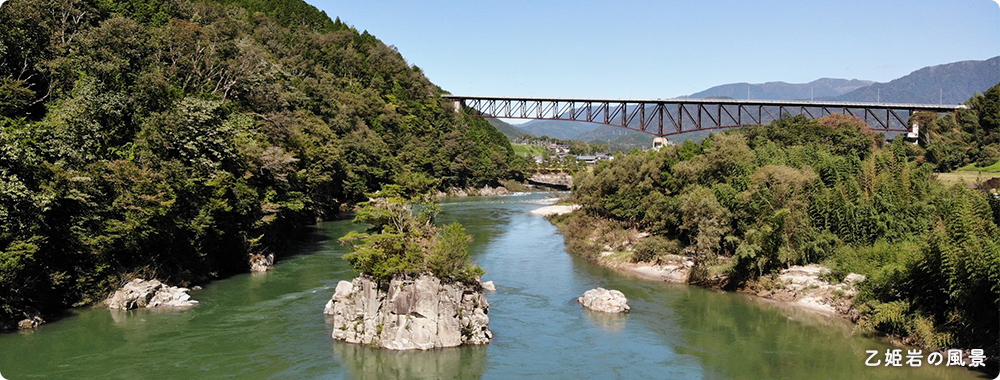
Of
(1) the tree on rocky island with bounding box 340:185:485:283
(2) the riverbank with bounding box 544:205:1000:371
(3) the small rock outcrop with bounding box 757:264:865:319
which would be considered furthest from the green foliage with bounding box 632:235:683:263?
(1) the tree on rocky island with bounding box 340:185:485:283

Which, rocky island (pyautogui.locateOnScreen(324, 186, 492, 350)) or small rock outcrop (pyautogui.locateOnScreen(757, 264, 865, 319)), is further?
small rock outcrop (pyautogui.locateOnScreen(757, 264, 865, 319))

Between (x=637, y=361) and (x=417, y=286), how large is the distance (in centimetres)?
770

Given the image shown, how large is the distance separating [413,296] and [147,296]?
12.4 metres

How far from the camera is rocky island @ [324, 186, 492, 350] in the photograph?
71.9 feet

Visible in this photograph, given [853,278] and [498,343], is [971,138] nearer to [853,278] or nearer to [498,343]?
[853,278]

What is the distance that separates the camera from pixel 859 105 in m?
71.8

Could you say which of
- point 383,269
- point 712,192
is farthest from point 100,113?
point 712,192

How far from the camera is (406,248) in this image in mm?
22703

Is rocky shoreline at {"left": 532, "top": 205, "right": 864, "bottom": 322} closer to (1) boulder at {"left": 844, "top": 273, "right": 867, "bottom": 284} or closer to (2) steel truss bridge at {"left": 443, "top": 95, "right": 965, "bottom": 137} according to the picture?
(1) boulder at {"left": 844, "top": 273, "right": 867, "bottom": 284}

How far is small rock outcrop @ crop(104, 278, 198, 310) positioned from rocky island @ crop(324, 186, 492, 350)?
26.9ft

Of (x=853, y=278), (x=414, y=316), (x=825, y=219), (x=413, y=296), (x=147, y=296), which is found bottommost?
(x=853, y=278)

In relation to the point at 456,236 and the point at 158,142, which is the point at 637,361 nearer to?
the point at 456,236

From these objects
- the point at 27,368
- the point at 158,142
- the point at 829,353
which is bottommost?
the point at 829,353

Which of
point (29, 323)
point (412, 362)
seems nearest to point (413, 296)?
point (412, 362)
